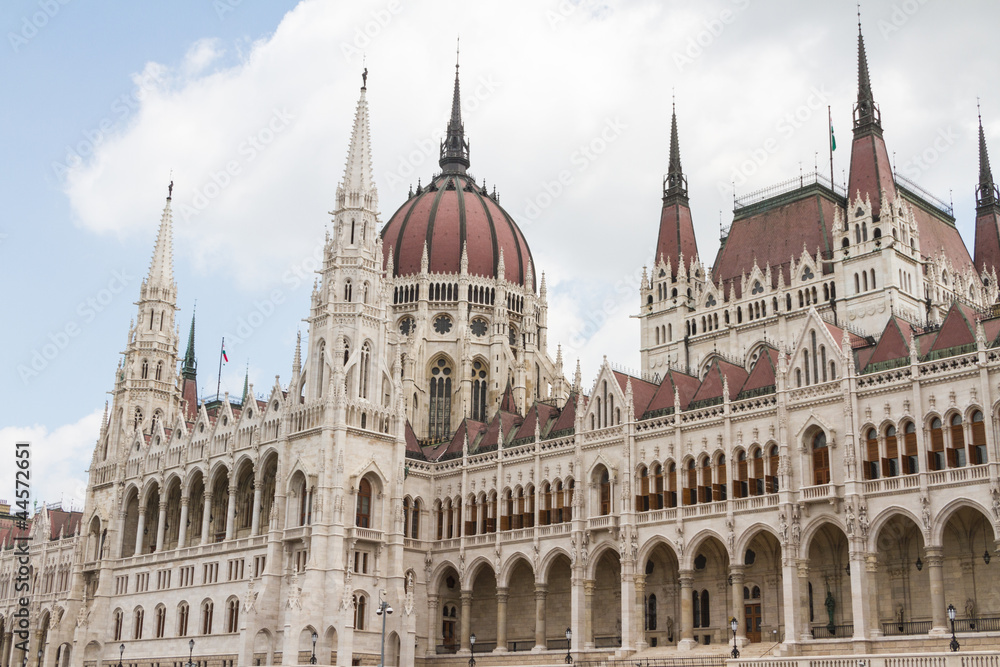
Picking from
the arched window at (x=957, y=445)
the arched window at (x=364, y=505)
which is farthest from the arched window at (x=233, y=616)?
the arched window at (x=957, y=445)

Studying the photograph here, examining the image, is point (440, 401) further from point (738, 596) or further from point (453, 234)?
point (738, 596)

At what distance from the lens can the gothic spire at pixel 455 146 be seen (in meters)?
96.2

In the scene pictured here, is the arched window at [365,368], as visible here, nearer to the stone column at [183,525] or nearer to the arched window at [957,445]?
the stone column at [183,525]

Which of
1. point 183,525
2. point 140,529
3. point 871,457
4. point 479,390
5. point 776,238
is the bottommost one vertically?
point 183,525

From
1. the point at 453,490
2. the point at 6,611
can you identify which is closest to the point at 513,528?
the point at 453,490

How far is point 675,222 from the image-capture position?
247 ft

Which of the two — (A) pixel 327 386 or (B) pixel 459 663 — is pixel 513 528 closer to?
(B) pixel 459 663

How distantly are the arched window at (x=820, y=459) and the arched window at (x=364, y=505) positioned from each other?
25441mm

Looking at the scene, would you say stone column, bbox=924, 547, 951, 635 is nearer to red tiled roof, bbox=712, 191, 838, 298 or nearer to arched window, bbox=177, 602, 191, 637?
red tiled roof, bbox=712, 191, 838, 298

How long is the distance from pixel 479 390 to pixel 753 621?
33936 millimetres

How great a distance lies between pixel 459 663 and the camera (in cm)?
6234

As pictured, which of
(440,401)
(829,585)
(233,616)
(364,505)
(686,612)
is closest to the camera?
(829,585)

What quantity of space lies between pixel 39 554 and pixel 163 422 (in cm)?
1806

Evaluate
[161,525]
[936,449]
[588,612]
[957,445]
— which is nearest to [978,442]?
[957,445]
